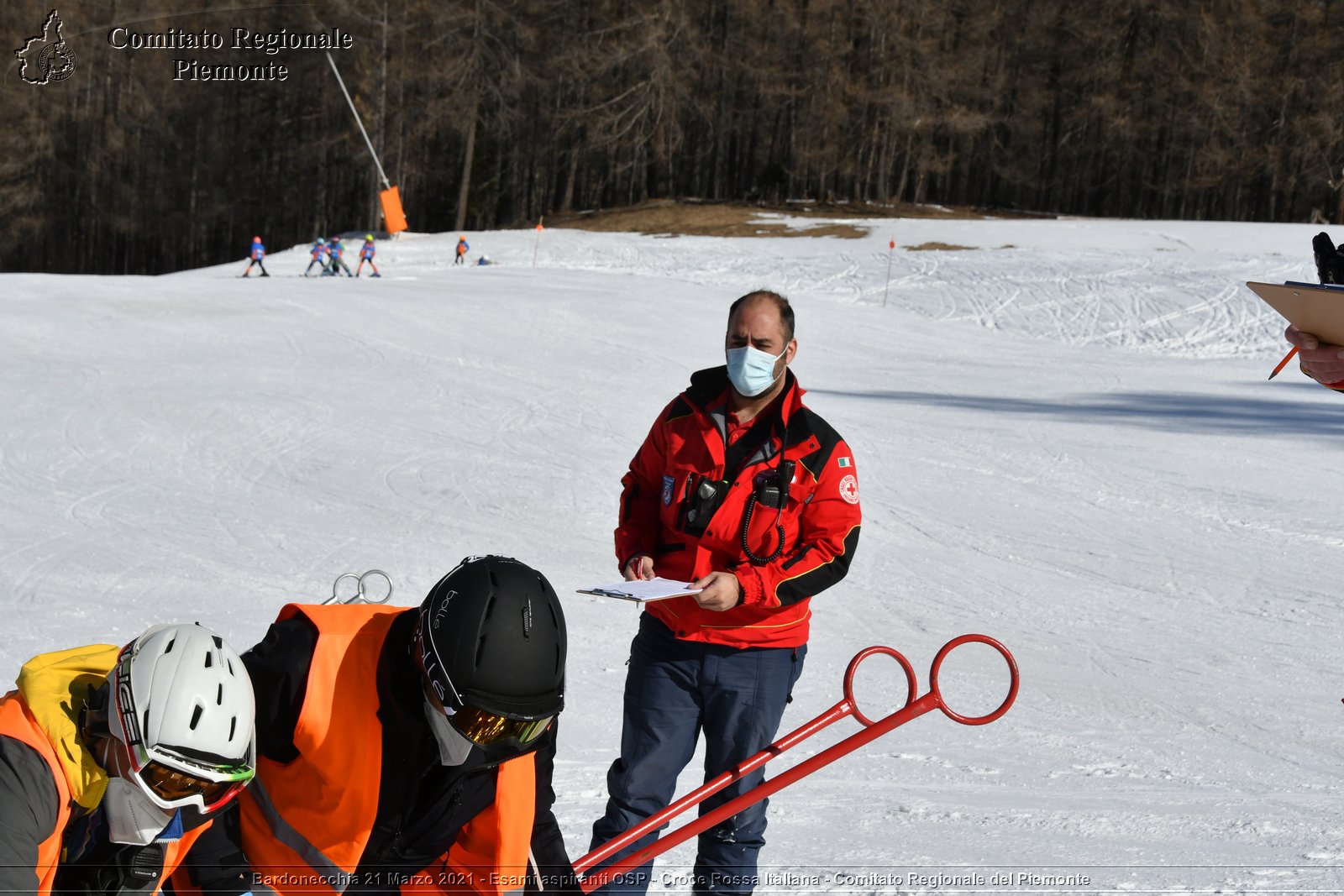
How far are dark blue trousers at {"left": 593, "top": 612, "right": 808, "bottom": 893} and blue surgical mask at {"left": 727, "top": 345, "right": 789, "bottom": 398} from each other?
81cm

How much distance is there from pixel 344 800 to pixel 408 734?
0.18 metres

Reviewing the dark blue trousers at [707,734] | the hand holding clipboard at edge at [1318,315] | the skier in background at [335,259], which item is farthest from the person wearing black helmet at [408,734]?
the skier in background at [335,259]

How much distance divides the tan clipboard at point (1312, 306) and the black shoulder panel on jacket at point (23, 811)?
2.99m

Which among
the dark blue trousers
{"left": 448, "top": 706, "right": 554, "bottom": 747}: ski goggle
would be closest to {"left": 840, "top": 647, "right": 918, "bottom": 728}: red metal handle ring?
the dark blue trousers

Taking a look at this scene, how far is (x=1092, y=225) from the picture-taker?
35.6 m

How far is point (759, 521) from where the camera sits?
3725 millimetres

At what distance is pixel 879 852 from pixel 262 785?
2.57m

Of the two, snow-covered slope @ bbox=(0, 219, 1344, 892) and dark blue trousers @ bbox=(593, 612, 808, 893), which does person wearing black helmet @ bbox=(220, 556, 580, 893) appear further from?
snow-covered slope @ bbox=(0, 219, 1344, 892)

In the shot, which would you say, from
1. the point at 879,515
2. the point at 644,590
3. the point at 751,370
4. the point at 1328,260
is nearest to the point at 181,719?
the point at 644,590

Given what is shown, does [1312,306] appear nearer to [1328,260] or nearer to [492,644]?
[1328,260]

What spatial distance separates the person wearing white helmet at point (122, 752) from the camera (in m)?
2.11

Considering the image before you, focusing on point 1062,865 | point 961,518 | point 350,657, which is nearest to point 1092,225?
point 961,518

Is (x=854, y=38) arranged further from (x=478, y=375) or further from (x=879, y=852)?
(x=879, y=852)

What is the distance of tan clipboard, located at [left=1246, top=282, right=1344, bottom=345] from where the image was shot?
10.5ft
